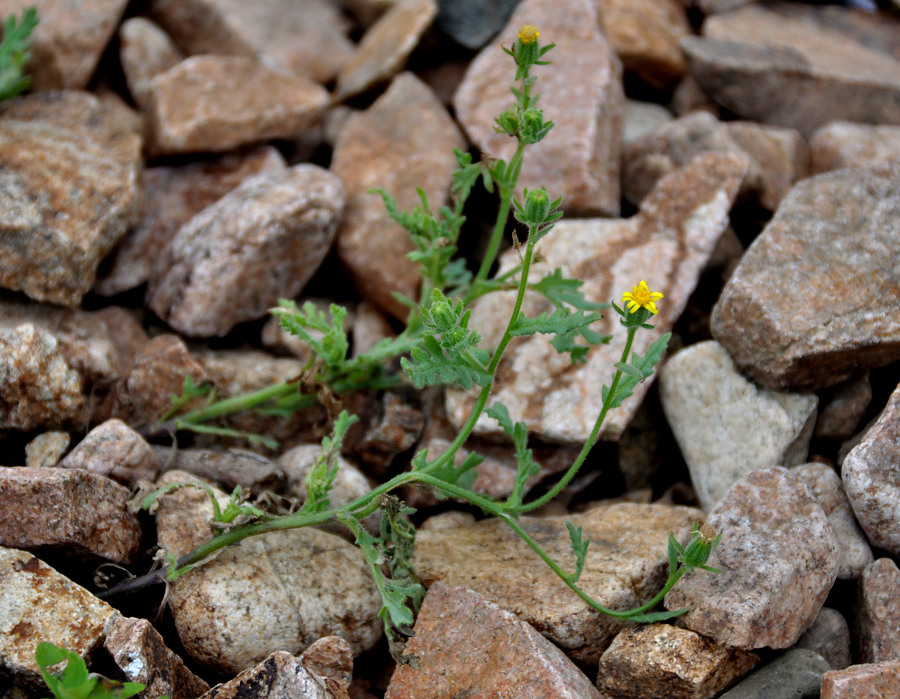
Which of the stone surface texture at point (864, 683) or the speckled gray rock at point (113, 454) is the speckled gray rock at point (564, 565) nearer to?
the stone surface texture at point (864, 683)

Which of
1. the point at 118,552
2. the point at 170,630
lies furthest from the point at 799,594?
the point at 118,552

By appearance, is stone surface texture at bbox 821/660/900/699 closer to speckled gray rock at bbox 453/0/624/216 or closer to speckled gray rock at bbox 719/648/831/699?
speckled gray rock at bbox 719/648/831/699

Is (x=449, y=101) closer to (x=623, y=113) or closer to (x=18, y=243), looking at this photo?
(x=623, y=113)

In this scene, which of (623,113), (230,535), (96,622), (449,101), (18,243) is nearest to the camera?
(96,622)

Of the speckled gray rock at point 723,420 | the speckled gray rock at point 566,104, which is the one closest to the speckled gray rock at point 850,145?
the speckled gray rock at point 566,104

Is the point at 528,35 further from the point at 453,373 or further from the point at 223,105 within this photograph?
the point at 223,105

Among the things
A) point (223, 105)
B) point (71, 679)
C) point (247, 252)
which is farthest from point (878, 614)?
point (223, 105)
